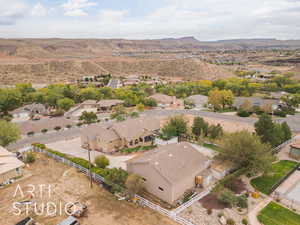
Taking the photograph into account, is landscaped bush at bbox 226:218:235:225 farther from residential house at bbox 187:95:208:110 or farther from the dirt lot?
residential house at bbox 187:95:208:110

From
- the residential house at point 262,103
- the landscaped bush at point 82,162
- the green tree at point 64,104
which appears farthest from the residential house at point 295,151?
the green tree at point 64,104

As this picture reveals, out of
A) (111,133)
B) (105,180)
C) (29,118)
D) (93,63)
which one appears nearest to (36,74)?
(93,63)

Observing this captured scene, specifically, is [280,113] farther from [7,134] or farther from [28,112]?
[28,112]

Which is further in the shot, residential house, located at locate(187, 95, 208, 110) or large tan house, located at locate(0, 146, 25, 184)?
residential house, located at locate(187, 95, 208, 110)

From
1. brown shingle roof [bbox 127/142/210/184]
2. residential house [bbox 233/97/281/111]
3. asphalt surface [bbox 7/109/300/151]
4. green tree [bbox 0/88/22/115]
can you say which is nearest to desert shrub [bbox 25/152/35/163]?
asphalt surface [bbox 7/109/300/151]

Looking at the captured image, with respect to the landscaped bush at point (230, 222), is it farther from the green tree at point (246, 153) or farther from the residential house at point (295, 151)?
the residential house at point (295, 151)

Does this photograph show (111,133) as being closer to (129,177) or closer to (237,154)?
(129,177)

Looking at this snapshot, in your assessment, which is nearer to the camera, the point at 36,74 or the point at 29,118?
the point at 29,118
